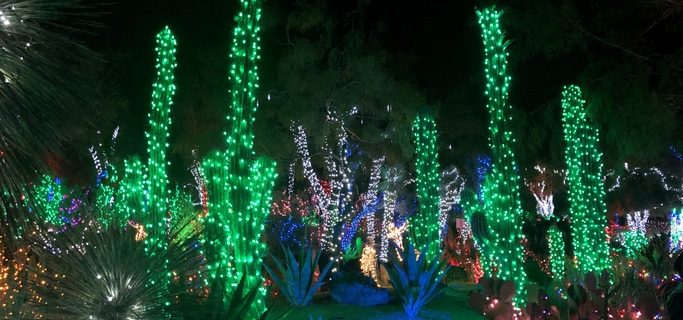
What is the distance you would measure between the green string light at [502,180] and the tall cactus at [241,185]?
3.44 metres

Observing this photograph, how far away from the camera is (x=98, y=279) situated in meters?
3.50

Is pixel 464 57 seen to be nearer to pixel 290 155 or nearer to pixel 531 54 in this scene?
pixel 531 54

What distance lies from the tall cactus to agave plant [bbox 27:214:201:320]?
149 inches

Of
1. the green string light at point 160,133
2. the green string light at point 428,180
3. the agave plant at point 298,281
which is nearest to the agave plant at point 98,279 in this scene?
the green string light at point 160,133

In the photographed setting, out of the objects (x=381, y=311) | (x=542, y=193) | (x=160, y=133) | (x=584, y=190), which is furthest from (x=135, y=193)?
(x=542, y=193)

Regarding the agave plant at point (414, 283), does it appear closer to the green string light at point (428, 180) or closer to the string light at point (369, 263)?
the green string light at point (428, 180)

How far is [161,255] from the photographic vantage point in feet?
12.3

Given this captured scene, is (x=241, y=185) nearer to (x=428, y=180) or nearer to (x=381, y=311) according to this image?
(x=381, y=311)

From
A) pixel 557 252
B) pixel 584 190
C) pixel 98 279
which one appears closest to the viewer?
pixel 98 279

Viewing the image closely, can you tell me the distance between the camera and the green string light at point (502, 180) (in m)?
9.02

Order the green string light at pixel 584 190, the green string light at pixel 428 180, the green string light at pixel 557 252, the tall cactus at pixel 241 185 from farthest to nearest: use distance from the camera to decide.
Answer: the green string light at pixel 557 252 < the green string light at pixel 428 180 < the green string light at pixel 584 190 < the tall cactus at pixel 241 185

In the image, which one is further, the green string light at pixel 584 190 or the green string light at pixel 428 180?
the green string light at pixel 428 180

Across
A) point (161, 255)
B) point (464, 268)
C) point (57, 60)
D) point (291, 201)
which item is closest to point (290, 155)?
point (291, 201)

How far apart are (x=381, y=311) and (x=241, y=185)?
411cm
